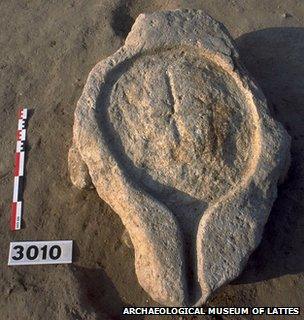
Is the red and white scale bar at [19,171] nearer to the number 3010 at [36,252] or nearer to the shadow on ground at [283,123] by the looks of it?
the number 3010 at [36,252]

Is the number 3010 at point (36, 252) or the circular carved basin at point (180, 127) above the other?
the circular carved basin at point (180, 127)

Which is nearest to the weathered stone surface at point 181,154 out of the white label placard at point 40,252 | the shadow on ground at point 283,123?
the shadow on ground at point 283,123

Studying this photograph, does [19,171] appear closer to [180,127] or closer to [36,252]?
[36,252]

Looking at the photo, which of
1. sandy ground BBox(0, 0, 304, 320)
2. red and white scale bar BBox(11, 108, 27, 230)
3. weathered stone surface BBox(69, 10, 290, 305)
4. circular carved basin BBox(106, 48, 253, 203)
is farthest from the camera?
red and white scale bar BBox(11, 108, 27, 230)

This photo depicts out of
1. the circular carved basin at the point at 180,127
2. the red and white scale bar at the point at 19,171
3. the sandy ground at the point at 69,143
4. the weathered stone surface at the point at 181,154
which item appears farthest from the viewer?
the red and white scale bar at the point at 19,171

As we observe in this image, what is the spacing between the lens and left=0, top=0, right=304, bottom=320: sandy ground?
3.46m

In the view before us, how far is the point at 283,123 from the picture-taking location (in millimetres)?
4133

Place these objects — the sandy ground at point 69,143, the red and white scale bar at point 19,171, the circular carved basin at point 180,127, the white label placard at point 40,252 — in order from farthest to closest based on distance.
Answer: the red and white scale bar at point 19,171, the white label placard at point 40,252, the sandy ground at point 69,143, the circular carved basin at point 180,127

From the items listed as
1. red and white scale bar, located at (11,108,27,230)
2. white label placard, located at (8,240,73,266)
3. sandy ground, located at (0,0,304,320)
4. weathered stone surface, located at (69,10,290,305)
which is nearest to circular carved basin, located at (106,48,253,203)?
weathered stone surface, located at (69,10,290,305)

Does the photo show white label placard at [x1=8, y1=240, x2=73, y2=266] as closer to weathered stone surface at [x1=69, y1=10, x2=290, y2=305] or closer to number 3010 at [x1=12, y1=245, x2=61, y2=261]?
number 3010 at [x1=12, y1=245, x2=61, y2=261]

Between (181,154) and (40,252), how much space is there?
1412mm

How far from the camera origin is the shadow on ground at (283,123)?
3551 millimetres

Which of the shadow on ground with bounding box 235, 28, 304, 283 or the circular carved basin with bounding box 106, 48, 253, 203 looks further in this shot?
the shadow on ground with bounding box 235, 28, 304, 283

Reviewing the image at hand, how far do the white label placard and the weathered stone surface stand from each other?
0.62 meters
